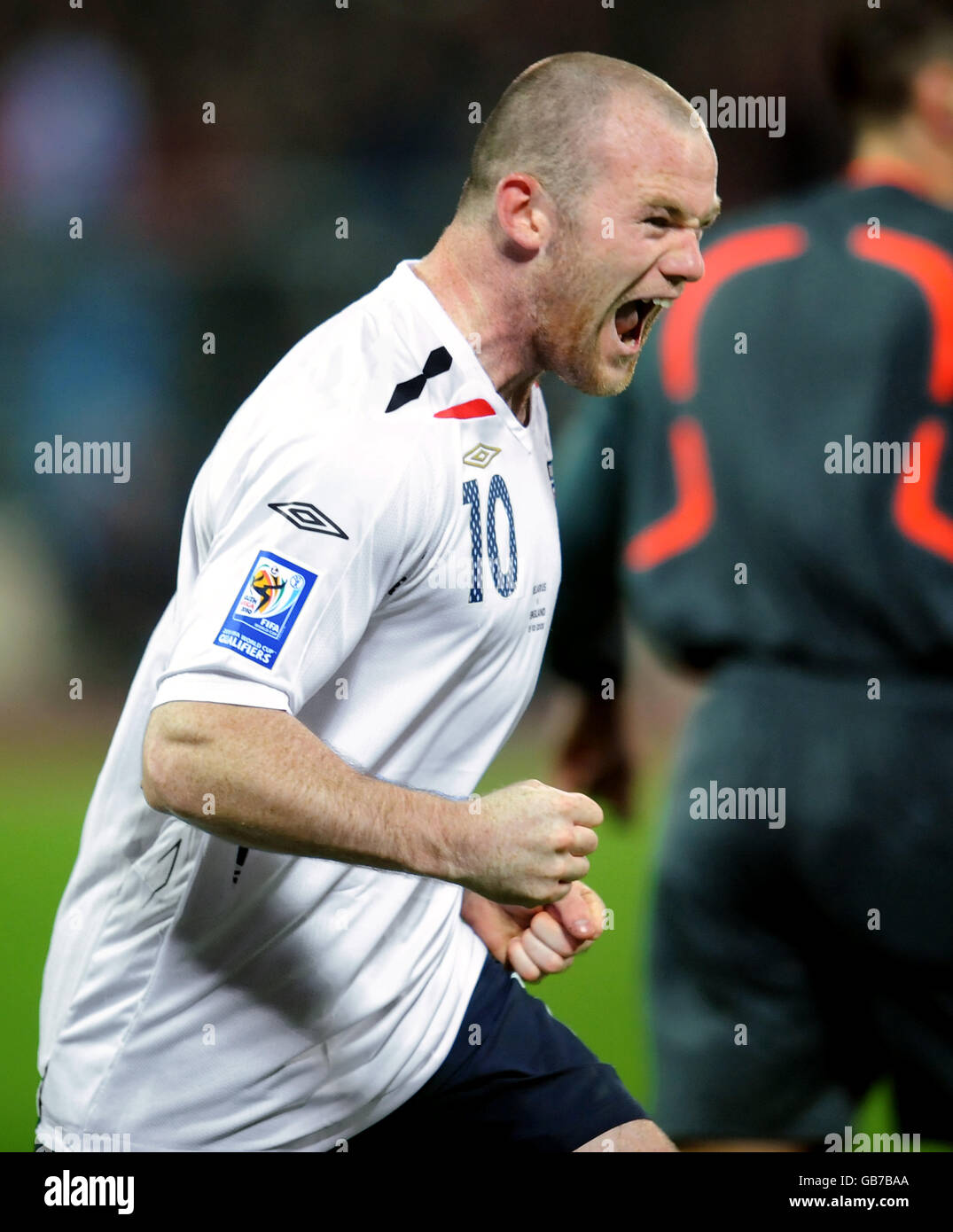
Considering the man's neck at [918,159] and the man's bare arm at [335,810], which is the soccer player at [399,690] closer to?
the man's bare arm at [335,810]

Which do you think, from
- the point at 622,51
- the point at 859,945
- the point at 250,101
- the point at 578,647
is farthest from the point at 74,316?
the point at 859,945

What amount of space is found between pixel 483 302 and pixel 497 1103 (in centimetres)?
86

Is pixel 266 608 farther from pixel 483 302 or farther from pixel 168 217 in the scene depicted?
pixel 168 217

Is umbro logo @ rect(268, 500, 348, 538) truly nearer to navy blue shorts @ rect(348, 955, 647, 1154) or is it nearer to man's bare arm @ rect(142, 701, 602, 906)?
man's bare arm @ rect(142, 701, 602, 906)

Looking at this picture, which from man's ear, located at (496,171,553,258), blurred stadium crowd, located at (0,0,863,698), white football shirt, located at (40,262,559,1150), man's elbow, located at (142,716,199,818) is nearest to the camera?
man's elbow, located at (142,716,199,818)

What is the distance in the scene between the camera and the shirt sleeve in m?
1.17

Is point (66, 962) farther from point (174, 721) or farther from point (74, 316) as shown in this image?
point (74, 316)

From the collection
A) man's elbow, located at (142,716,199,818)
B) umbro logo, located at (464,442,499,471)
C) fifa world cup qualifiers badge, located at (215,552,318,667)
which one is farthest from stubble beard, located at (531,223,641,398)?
man's elbow, located at (142,716,199,818)

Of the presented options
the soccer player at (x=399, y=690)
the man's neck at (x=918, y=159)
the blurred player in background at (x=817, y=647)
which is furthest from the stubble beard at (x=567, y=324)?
the man's neck at (x=918, y=159)

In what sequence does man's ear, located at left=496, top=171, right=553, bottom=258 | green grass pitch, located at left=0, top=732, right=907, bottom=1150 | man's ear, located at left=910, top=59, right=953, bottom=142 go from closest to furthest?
1. man's ear, located at left=496, top=171, right=553, bottom=258
2. man's ear, located at left=910, top=59, right=953, bottom=142
3. green grass pitch, located at left=0, top=732, right=907, bottom=1150

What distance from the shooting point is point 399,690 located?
1384 millimetres

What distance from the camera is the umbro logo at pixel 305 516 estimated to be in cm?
120

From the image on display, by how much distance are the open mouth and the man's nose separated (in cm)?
6

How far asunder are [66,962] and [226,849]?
239 mm
